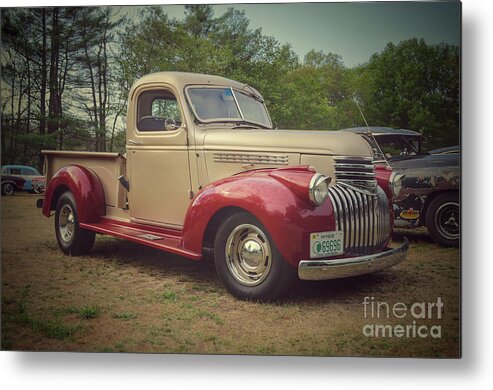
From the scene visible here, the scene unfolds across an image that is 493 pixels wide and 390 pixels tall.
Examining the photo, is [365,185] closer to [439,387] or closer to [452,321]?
[452,321]

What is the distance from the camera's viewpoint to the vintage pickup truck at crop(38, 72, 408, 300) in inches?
150

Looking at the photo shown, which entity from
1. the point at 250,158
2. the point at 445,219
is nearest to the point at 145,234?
the point at 250,158

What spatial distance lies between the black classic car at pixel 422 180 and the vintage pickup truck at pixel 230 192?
0.47ft

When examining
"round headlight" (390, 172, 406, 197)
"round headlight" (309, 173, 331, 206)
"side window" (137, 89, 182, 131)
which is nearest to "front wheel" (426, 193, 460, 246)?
"round headlight" (390, 172, 406, 197)

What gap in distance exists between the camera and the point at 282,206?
378 centimetres

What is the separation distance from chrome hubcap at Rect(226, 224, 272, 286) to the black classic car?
101 cm

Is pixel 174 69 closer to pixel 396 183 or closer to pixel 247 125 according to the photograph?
pixel 247 125

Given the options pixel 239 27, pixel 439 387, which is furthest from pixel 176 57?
pixel 439 387

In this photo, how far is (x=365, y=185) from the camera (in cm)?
405

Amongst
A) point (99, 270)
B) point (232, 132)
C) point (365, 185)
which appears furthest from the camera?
point (99, 270)

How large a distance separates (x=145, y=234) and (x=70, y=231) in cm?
74

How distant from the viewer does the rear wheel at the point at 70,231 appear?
4836 mm

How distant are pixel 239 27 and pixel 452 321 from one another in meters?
2.62

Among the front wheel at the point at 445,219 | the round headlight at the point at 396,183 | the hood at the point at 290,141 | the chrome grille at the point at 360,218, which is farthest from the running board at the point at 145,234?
the front wheel at the point at 445,219
